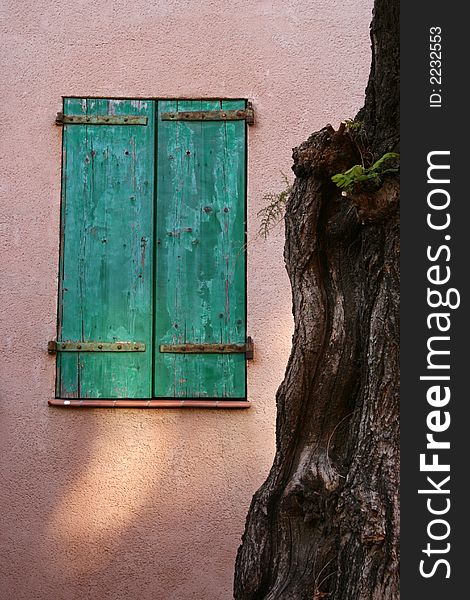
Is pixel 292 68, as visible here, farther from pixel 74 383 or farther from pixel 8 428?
pixel 8 428

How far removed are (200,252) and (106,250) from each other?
54 cm

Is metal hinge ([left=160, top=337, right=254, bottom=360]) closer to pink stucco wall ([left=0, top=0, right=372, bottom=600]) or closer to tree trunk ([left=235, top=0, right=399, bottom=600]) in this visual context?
pink stucco wall ([left=0, top=0, right=372, bottom=600])

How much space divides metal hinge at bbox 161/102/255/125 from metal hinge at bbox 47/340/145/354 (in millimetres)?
1343

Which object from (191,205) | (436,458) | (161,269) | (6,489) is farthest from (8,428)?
(436,458)

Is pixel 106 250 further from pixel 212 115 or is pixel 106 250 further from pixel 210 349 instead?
pixel 212 115

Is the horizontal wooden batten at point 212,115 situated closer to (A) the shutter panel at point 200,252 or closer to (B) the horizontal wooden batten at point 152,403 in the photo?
(A) the shutter panel at point 200,252

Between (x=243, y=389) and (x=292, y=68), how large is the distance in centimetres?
193

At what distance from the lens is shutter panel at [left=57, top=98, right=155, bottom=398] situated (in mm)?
5660

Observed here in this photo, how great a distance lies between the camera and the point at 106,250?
571 cm

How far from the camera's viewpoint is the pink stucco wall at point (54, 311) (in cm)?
559

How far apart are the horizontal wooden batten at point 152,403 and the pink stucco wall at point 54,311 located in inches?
2.1

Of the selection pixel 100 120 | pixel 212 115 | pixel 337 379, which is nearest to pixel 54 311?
pixel 100 120

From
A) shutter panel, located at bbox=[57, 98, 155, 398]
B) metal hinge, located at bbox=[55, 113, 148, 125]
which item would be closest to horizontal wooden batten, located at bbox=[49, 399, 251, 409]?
shutter panel, located at bbox=[57, 98, 155, 398]

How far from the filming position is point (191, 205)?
18.9 ft
